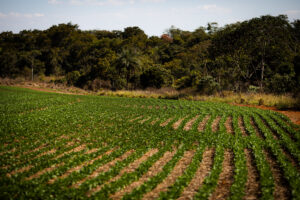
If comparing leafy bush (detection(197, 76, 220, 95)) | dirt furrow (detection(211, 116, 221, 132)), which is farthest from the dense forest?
dirt furrow (detection(211, 116, 221, 132))

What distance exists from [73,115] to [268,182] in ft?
53.2

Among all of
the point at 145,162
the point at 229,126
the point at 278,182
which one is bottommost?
the point at 278,182

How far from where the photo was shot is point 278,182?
7094 mm

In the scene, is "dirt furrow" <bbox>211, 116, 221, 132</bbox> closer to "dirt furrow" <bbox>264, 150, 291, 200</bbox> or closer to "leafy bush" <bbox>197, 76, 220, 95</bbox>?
"dirt furrow" <bbox>264, 150, 291, 200</bbox>

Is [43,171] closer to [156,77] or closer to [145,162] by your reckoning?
[145,162]

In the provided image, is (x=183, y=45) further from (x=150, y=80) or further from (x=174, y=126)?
(x=174, y=126)

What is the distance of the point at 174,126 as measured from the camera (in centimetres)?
1526

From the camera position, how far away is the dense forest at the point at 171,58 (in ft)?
98.4

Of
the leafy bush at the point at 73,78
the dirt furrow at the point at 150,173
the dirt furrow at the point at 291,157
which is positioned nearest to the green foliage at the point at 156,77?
the leafy bush at the point at 73,78

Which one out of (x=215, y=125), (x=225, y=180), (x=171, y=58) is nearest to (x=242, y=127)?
(x=215, y=125)

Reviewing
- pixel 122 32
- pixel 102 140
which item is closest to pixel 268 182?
pixel 102 140

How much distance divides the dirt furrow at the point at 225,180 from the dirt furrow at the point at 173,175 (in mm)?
1482

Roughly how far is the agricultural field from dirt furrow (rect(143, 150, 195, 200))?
0.03m

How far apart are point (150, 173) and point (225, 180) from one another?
9.27ft
